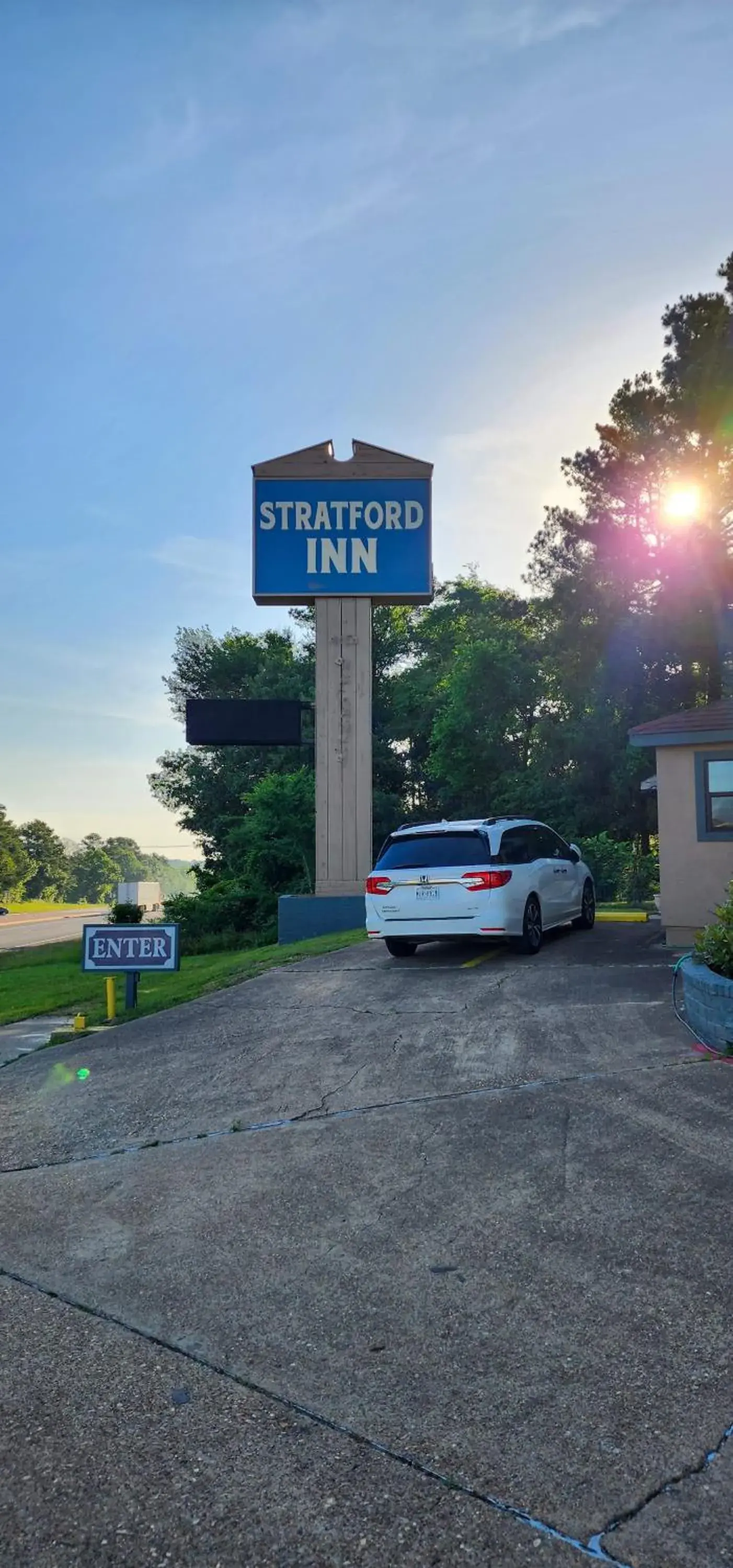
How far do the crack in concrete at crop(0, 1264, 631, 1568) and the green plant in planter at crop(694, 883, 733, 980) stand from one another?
5.52 meters

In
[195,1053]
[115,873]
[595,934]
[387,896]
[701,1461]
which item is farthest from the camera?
[115,873]

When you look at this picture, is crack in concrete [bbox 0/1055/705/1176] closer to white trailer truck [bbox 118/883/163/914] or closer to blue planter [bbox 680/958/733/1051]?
blue planter [bbox 680/958/733/1051]

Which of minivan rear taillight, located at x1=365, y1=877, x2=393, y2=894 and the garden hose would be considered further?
minivan rear taillight, located at x1=365, y1=877, x2=393, y2=894

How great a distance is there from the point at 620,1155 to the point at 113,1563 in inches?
→ 136

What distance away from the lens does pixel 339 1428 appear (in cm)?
302

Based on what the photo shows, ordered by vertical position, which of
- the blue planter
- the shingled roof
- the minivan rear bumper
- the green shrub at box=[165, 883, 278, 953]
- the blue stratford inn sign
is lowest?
A: the green shrub at box=[165, 883, 278, 953]

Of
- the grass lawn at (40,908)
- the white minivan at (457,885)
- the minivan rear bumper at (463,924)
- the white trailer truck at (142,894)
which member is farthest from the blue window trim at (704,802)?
the grass lawn at (40,908)

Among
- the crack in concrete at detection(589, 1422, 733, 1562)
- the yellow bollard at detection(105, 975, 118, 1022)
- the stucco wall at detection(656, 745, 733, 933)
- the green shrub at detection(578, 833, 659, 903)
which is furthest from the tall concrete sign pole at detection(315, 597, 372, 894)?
the crack in concrete at detection(589, 1422, 733, 1562)

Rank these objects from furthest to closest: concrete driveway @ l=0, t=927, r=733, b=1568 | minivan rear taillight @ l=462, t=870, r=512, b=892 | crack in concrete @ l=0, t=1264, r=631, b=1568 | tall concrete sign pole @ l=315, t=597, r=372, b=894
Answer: tall concrete sign pole @ l=315, t=597, r=372, b=894 → minivan rear taillight @ l=462, t=870, r=512, b=892 → concrete driveway @ l=0, t=927, r=733, b=1568 → crack in concrete @ l=0, t=1264, r=631, b=1568

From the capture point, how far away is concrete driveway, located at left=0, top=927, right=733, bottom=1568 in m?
2.62

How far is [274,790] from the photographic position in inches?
1247

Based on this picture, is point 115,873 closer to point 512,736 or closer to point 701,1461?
point 512,736

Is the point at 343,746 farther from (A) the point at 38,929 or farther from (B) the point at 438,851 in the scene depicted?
(A) the point at 38,929

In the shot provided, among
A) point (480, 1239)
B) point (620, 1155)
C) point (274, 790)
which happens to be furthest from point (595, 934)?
point (274, 790)
